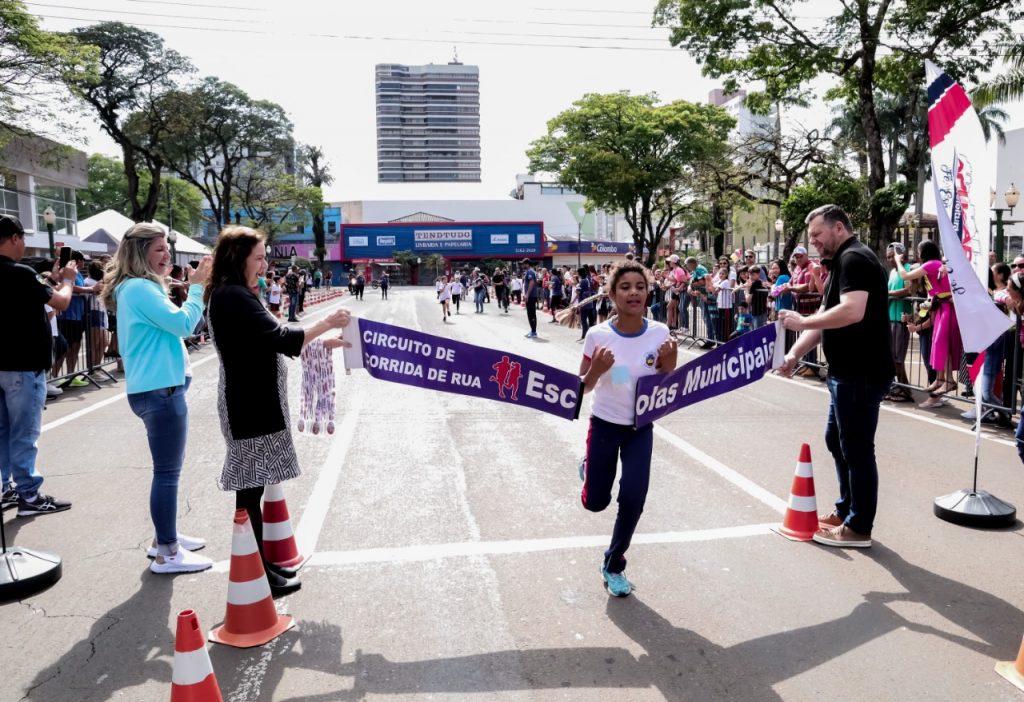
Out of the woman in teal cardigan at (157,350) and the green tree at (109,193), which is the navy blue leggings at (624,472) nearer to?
the woman in teal cardigan at (157,350)

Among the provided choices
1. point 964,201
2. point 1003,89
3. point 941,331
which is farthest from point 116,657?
point 1003,89


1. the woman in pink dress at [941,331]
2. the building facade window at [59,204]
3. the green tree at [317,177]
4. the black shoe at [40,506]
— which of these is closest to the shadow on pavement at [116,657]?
the black shoe at [40,506]

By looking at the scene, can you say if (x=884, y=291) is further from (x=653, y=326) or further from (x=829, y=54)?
(x=829, y=54)

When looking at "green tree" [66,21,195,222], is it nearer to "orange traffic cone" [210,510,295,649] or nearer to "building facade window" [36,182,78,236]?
"building facade window" [36,182,78,236]

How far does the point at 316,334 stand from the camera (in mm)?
4051

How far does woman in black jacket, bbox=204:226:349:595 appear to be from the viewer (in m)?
3.88

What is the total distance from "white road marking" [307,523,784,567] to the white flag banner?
2039 millimetres

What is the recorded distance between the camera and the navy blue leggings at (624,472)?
13.5ft

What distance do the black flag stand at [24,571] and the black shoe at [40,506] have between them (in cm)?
121

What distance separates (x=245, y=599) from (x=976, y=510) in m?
4.70

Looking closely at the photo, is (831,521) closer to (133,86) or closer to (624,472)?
(624,472)

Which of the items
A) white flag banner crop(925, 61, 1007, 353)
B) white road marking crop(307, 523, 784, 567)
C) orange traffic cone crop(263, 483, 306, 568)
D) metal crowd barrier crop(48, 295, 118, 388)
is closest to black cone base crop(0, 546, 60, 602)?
orange traffic cone crop(263, 483, 306, 568)

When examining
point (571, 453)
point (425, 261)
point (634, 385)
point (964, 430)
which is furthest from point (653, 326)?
point (425, 261)

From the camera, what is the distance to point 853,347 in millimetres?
4668
